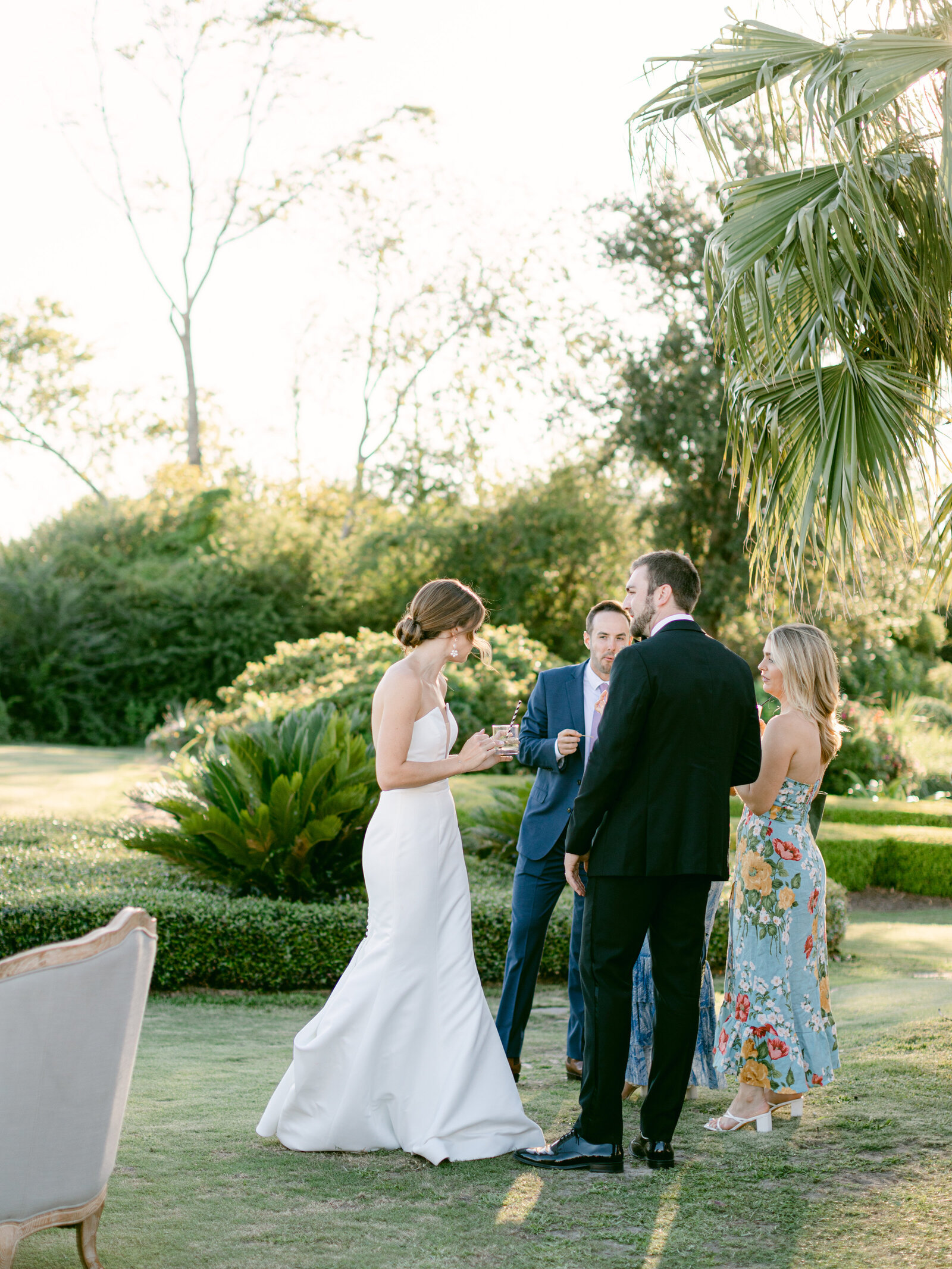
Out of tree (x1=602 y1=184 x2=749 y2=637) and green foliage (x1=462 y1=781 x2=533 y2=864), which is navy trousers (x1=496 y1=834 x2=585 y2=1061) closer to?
green foliage (x1=462 y1=781 x2=533 y2=864)

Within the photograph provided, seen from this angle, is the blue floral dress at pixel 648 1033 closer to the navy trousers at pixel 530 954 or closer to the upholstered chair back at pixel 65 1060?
the navy trousers at pixel 530 954

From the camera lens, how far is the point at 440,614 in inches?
165

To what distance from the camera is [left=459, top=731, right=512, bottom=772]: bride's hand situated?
4.07 metres

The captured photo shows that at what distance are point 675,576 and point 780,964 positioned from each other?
1.54 meters

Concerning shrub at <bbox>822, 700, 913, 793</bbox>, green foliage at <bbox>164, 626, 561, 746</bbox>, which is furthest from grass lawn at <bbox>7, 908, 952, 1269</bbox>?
shrub at <bbox>822, 700, 913, 793</bbox>

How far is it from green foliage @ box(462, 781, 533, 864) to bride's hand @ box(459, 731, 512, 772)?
4.97m

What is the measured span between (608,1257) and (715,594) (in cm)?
1743

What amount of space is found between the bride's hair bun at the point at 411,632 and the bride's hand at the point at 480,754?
15.9 inches

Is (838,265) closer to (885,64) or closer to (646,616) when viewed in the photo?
(885,64)

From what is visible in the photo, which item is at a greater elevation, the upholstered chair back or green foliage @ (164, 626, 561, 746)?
green foliage @ (164, 626, 561, 746)

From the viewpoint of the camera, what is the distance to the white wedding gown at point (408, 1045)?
154 inches

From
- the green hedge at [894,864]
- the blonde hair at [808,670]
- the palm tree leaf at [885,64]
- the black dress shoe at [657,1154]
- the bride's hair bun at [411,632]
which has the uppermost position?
the palm tree leaf at [885,64]

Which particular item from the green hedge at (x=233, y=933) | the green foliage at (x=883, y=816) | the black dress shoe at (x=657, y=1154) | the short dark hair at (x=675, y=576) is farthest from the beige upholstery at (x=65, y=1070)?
the green foliage at (x=883, y=816)

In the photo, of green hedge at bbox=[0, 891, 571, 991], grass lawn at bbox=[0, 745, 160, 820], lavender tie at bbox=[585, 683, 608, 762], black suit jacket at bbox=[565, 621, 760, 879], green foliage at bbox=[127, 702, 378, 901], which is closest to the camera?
black suit jacket at bbox=[565, 621, 760, 879]
